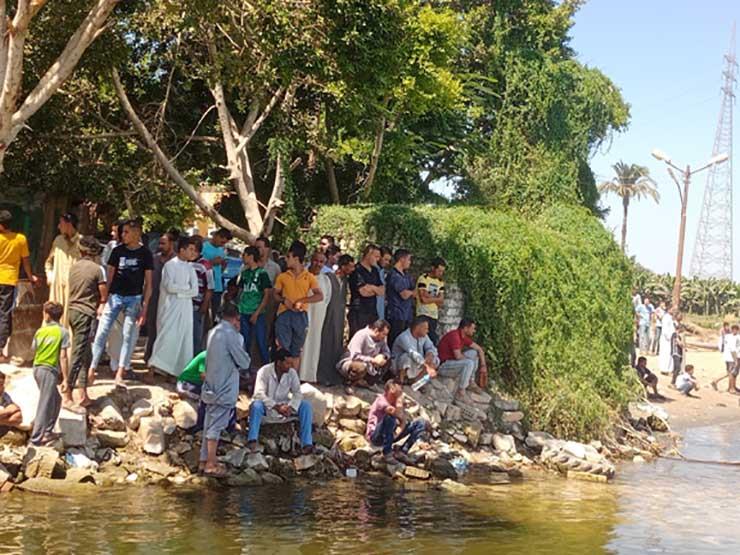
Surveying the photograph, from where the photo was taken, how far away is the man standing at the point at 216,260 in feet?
46.5

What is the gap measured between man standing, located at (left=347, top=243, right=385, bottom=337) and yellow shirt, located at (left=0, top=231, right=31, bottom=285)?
4685 mm

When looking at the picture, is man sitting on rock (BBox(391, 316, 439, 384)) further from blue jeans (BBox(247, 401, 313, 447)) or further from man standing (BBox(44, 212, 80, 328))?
man standing (BBox(44, 212, 80, 328))

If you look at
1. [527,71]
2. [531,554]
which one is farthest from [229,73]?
[527,71]

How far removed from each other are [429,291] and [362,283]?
157 cm

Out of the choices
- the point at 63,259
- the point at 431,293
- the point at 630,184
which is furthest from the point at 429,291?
the point at 630,184

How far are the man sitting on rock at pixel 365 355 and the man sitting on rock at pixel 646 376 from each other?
33.2 ft

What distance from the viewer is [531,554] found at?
9789 millimetres

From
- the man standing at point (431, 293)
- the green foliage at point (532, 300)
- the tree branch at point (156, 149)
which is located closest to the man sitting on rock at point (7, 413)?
the man standing at point (431, 293)

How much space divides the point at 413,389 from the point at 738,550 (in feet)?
18.8

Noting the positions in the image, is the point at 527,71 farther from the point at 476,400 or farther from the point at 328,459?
the point at 328,459

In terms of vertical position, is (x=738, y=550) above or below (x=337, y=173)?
below

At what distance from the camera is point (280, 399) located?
12.5 metres

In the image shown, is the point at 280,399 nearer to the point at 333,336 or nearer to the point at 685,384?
the point at 333,336

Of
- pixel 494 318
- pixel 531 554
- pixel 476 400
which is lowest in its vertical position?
pixel 531 554
